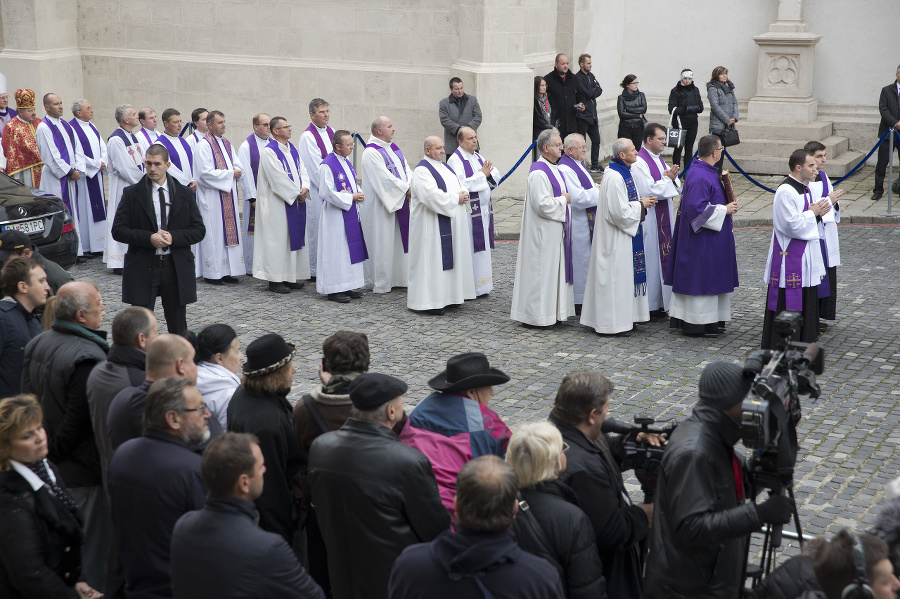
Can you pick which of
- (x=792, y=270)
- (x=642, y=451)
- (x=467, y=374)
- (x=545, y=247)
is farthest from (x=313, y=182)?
(x=642, y=451)

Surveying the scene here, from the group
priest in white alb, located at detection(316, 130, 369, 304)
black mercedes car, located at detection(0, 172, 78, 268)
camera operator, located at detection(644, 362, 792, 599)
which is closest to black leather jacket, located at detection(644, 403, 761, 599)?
camera operator, located at detection(644, 362, 792, 599)

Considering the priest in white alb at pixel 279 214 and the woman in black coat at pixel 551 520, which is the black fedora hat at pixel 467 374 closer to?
the woman in black coat at pixel 551 520

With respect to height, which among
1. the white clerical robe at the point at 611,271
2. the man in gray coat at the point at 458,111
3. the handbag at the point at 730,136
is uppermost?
the man in gray coat at the point at 458,111

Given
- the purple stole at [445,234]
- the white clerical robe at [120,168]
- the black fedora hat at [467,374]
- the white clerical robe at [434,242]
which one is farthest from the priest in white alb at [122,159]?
the black fedora hat at [467,374]

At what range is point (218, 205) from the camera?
41.5 feet

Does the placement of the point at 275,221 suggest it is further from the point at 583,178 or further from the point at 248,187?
the point at 583,178

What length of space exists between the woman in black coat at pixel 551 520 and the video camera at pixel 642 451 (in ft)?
1.96

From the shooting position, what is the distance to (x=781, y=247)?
956 cm

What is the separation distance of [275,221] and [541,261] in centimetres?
333

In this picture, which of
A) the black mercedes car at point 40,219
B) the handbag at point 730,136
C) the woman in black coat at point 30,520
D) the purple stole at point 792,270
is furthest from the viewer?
the handbag at point 730,136

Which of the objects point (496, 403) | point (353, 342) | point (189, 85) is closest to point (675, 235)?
point (496, 403)

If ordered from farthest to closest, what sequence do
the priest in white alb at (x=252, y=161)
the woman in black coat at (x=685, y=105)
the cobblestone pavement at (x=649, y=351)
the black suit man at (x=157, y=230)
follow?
the woman in black coat at (x=685, y=105)
the priest in white alb at (x=252, y=161)
the black suit man at (x=157, y=230)
the cobblestone pavement at (x=649, y=351)

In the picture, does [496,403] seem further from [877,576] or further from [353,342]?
[877,576]

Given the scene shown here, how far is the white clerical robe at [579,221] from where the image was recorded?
10.6 meters
